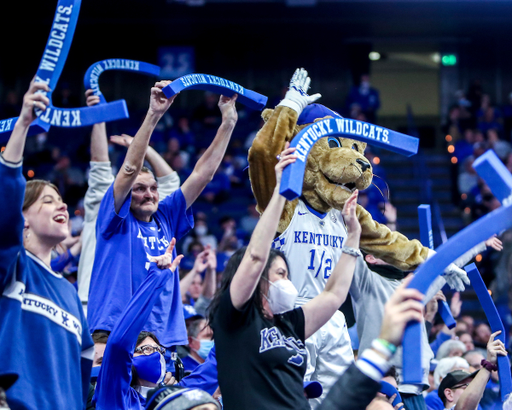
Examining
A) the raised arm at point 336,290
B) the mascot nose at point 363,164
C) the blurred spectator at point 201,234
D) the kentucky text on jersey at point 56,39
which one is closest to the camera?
the kentucky text on jersey at point 56,39

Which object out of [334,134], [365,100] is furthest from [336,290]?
[365,100]

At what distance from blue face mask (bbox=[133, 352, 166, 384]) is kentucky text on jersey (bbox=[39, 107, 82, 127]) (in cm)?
131

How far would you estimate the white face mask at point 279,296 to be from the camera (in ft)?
9.17

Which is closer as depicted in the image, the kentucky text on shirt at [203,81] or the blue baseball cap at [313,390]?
the blue baseball cap at [313,390]

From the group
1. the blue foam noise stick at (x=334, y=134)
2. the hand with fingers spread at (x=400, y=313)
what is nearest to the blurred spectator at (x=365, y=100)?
the blue foam noise stick at (x=334, y=134)

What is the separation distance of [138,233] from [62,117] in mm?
1271

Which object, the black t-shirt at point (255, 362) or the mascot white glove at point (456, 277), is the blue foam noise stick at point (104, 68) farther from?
the mascot white glove at point (456, 277)

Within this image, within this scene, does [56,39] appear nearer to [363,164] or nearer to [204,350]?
[363,164]

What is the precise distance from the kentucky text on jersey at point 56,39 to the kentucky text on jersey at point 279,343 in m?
1.20

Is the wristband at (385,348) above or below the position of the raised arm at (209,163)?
below

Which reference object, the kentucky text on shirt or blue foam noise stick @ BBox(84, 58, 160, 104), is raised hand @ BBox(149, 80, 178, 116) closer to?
the kentucky text on shirt

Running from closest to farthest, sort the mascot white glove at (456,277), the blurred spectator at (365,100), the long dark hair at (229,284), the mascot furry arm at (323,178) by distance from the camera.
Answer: the long dark hair at (229,284) < the mascot furry arm at (323,178) < the mascot white glove at (456,277) < the blurred spectator at (365,100)

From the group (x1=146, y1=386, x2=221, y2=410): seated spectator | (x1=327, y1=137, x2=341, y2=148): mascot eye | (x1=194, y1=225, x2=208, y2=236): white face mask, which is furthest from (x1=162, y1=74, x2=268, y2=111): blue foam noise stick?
(x1=194, y1=225, x2=208, y2=236): white face mask

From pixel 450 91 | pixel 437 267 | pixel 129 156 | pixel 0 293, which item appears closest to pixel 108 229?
pixel 129 156
